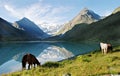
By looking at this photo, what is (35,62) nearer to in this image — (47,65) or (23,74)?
(47,65)

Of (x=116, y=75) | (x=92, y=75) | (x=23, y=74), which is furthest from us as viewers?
(x=23, y=74)

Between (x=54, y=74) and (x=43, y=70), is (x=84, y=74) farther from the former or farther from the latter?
(x=43, y=70)

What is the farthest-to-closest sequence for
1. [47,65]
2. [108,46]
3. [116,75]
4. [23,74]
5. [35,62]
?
1. [108,46]
2. [35,62]
3. [47,65]
4. [23,74]
5. [116,75]

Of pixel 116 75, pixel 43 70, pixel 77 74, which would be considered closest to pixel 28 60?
pixel 43 70

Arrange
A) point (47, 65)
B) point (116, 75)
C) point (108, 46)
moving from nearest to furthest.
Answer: point (116, 75), point (47, 65), point (108, 46)

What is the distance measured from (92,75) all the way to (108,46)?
2355 cm

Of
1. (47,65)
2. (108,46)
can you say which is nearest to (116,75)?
(47,65)

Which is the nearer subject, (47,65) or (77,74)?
(77,74)

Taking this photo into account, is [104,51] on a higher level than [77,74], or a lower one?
higher

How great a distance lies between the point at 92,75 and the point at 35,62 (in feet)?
40.6

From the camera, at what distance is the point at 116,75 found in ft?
55.4

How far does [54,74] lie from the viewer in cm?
2164

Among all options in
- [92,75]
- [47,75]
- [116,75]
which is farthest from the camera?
[47,75]

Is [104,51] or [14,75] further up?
[104,51]
